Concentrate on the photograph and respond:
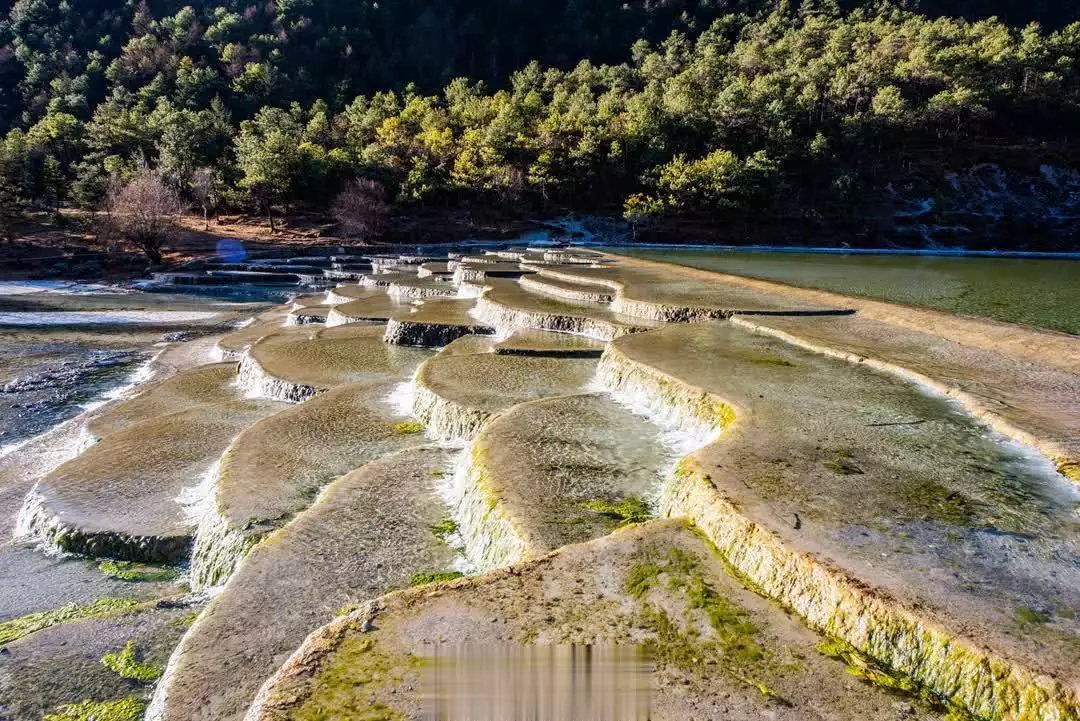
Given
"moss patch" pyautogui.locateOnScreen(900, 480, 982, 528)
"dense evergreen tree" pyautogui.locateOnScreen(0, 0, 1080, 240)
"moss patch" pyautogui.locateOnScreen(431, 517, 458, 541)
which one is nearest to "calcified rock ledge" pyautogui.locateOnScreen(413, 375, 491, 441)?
"moss patch" pyautogui.locateOnScreen(431, 517, 458, 541)

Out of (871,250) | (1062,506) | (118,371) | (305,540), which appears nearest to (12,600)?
(305,540)

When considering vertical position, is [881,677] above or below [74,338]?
above

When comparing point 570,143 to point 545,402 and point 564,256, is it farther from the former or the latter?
point 545,402

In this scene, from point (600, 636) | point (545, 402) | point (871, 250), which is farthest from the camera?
point (871, 250)

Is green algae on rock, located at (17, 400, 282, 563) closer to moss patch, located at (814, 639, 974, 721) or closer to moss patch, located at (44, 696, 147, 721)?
moss patch, located at (44, 696, 147, 721)

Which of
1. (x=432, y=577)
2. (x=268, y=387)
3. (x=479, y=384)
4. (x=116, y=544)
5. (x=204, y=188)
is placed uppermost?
(x=204, y=188)

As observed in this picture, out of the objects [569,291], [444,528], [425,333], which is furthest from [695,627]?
[569,291]

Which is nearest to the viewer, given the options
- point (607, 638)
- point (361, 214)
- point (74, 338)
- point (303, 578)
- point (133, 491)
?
point (607, 638)

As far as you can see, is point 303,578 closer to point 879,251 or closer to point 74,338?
point 74,338
